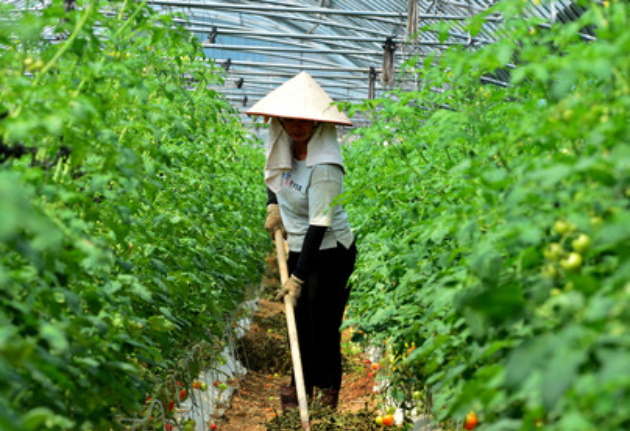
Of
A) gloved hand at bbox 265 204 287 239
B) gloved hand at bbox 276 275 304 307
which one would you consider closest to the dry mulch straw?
gloved hand at bbox 276 275 304 307

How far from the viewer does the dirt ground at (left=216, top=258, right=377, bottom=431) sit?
17.0 ft

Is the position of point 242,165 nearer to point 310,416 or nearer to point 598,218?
point 310,416

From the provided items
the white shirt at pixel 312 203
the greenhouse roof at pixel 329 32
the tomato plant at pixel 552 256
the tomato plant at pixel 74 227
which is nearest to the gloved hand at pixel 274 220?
the white shirt at pixel 312 203

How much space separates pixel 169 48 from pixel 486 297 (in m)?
2.66

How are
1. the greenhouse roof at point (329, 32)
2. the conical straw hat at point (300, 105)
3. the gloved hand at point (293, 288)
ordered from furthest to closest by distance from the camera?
the greenhouse roof at point (329, 32) < the gloved hand at point (293, 288) < the conical straw hat at point (300, 105)

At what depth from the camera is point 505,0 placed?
2184 millimetres

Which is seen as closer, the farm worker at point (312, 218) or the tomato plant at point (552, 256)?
the tomato plant at point (552, 256)

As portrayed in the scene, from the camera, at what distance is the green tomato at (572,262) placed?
5.45 feet

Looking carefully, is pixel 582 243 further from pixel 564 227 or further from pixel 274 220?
pixel 274 220

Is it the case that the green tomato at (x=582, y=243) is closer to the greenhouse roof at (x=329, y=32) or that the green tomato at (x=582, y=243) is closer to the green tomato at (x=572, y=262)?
the green tomato at (x=572, y=262)

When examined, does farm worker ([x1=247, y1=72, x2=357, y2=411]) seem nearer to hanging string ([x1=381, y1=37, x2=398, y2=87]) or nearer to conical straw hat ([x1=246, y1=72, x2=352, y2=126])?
conical straw hat ([x1=246, y1=72, x2=352, y2=126])

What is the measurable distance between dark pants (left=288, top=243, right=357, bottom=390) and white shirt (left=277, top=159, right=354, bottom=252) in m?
0.08

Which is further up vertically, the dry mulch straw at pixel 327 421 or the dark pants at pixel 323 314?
the dark pants at pixel 323 314

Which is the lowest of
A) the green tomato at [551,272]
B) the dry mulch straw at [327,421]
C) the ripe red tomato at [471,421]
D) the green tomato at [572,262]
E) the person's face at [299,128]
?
the dry mulch straw at [327,421]
